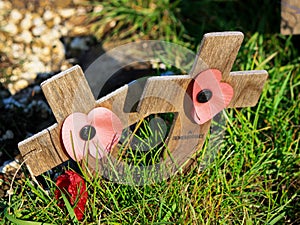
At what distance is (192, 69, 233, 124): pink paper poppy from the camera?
216 cm

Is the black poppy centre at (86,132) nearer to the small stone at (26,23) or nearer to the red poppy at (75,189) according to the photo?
the red poppy at (75,189)

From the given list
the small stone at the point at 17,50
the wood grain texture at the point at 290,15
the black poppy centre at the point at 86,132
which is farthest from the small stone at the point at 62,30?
the black poppy centre at the point at 86,132

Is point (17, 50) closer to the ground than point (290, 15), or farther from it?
farther from it

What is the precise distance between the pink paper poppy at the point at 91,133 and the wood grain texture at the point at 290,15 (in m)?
1.15

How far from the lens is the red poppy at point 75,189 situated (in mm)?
2158

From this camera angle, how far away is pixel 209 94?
7.23ft

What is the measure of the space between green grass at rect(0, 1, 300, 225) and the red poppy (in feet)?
0.11

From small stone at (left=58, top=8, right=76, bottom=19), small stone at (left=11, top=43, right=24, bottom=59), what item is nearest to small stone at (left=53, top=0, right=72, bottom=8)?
small stone at (left=58, top=8, right=76, bottom=19)

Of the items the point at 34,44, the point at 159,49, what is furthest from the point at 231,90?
the point at 34,44

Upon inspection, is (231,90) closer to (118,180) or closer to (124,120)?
(124,120)

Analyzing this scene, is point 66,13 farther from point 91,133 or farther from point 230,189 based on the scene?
point 230,189

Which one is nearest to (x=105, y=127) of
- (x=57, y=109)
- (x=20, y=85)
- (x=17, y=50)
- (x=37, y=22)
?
(x=57, y=109)

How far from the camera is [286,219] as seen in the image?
8.00 ft

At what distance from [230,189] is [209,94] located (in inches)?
17.7
